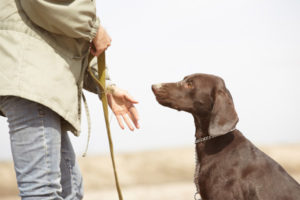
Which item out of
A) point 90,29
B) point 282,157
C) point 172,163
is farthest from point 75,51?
point 282,157

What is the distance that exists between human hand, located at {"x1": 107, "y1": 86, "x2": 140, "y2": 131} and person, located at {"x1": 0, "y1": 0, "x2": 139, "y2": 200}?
58 centimetres

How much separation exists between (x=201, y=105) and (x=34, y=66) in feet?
6.28

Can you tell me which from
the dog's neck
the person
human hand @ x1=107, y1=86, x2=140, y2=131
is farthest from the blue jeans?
the dog's neck

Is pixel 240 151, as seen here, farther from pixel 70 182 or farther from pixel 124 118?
pixel 70 182

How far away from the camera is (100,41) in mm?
2604

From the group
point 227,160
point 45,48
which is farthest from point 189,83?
point 45,48

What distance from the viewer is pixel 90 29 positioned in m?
2.45

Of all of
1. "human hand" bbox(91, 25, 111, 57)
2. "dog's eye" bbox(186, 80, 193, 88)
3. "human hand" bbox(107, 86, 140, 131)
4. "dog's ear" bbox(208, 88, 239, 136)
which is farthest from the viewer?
"dog's eye" bbox(186, 80, 193, 88)

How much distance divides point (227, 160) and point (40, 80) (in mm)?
1819

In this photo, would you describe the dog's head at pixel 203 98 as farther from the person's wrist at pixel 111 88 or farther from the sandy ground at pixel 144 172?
the sandy ground at pixel 144 172

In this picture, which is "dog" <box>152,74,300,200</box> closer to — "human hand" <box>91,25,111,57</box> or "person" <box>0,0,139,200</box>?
"human hand" <box>91,25,111,57</box>

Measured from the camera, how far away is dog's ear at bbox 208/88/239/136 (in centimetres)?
341

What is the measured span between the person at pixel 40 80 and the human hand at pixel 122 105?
0.58m

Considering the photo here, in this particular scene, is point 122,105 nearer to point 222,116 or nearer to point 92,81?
point 92,81
